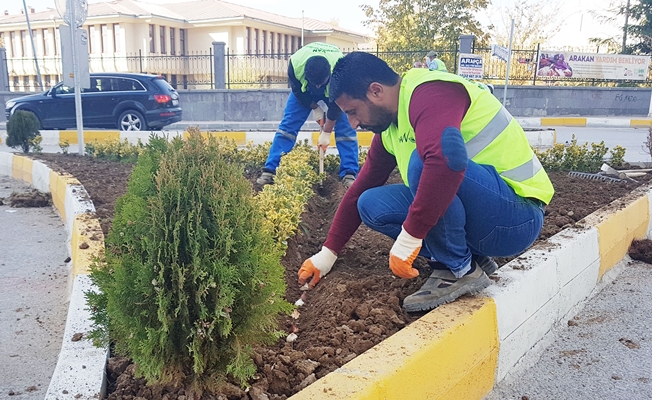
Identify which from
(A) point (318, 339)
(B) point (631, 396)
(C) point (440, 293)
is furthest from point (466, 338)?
(B) point (631, 396)

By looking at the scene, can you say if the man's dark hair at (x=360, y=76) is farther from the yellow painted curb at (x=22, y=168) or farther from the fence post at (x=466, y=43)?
the fence post at (x=466, y=43)

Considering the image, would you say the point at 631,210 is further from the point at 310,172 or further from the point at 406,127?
the point at 310,172

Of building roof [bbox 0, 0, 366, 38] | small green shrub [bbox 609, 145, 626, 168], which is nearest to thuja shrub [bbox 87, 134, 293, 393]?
small green shrub [bbox 609, 145, 626, 168]

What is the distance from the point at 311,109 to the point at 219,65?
49.1ft

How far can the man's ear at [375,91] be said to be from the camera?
2.42 meters

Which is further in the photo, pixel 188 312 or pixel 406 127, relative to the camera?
pixel 406 127

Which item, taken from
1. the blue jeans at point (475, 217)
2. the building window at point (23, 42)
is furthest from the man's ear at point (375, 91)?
the building window at point (23, 42)

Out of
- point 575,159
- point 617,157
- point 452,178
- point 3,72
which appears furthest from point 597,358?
point 3,72

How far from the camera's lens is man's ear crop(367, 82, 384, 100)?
2.42m

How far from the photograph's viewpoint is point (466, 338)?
2.23 metres

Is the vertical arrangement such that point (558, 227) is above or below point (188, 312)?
below

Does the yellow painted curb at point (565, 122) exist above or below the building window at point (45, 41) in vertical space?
below

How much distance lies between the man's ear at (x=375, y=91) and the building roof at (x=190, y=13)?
34056 mm

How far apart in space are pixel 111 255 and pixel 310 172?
3.70 m
